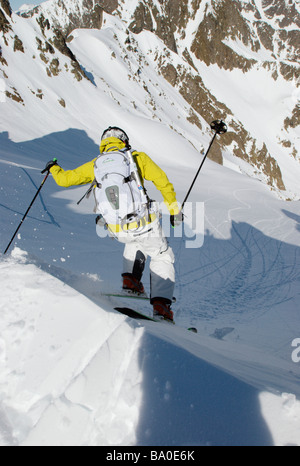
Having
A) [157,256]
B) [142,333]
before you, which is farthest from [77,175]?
[142,333]

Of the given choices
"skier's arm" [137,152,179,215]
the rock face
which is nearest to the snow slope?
"skier's arm" [137,152,179,215]

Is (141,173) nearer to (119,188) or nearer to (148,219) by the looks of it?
(119,188)

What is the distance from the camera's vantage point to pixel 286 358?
415 centimetres

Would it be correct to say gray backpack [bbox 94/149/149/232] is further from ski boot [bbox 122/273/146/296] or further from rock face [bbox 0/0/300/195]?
rock face [bbox 0/0/300/195]

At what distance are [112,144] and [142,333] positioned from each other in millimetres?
2125

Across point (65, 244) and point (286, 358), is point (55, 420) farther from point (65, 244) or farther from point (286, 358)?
point (65, 244)

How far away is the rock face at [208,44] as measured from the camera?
61.0 m

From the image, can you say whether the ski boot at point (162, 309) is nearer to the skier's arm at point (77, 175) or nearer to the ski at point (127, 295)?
the ski at point (127, 295)

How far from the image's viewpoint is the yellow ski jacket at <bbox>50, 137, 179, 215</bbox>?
343 cm

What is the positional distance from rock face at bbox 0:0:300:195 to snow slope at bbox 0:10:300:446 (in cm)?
4293
